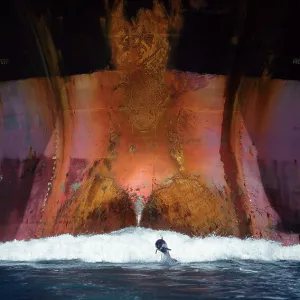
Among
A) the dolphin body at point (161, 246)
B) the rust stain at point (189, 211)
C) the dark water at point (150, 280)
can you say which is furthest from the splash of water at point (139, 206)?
the dark water at point (150, 280)

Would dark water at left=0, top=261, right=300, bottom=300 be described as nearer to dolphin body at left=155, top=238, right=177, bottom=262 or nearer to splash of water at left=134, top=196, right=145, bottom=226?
dolphin body at left=155, top=238, right=177, bottom=262

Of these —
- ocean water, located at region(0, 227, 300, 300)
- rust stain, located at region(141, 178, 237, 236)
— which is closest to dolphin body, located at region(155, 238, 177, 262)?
ocean water, located at region(0, 227, 300, 300)

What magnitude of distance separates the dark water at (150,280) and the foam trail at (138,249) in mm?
205

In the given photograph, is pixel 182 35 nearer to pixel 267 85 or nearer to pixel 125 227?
pixel 267 85

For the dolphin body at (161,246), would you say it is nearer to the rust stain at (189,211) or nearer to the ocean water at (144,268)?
the ocean water at (144,268)

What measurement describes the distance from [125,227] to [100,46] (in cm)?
170

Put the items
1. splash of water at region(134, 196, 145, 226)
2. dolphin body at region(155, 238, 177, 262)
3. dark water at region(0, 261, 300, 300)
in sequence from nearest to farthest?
dark water at region(0, 261, 300, 300)
dolphin body at region(155, 238, 177, 262)
splash of water at region(134, 196, 145, 226)

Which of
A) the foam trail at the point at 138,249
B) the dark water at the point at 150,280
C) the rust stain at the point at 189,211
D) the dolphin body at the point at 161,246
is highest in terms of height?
the rust stain at the point at 189,211

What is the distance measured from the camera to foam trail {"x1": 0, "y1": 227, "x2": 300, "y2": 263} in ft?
21.6

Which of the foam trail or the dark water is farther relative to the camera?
the foam trail

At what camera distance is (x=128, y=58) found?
6.84 m

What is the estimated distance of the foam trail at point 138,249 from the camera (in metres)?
6.59

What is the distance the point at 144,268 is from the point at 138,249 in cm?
48

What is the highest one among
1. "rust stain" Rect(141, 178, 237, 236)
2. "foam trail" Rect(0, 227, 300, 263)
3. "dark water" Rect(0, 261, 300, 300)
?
"rust stain" Rect(141, 178, 237, 236)
